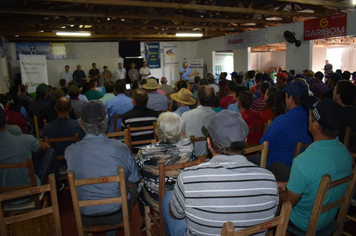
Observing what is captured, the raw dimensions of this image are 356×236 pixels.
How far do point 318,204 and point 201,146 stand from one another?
1429mm

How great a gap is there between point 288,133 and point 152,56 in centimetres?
1231

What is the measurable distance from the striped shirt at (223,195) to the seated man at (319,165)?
0.41 meters

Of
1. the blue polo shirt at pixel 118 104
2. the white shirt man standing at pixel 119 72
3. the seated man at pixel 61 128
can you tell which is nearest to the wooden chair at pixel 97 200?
the seated man at pixel 61 128

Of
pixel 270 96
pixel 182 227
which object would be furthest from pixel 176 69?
pixel 182 227

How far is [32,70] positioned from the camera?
29.2 ft

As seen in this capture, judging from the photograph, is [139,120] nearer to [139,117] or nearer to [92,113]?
[139,117]

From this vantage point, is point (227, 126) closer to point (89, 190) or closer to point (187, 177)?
point (187, 177)

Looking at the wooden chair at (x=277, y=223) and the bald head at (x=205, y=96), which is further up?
the bald head at (x=205, y=96)

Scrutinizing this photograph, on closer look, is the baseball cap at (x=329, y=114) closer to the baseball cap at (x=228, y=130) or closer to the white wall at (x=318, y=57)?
the baseball cap at (x=228, y=130)

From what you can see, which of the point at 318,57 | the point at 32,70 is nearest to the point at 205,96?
the point at 32,70

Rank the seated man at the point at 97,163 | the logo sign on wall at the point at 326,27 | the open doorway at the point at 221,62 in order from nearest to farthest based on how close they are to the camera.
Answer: the seated man at the point at 97,163, the logo sign on wall at the point at 326,27, the open doorway at the point at 221,62

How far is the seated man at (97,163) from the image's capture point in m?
1.80

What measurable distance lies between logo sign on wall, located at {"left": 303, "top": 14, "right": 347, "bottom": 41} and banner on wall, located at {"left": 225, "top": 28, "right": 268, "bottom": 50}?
1.86 m

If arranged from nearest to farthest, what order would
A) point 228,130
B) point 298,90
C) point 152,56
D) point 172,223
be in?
point 228,130
point 172,223
point 298,90
point 152,56
